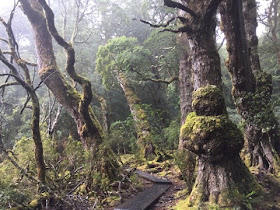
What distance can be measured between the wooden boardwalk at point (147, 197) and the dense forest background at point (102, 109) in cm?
66

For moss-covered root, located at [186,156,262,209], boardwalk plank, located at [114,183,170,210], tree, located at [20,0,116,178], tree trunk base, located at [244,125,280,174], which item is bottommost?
boardwalk plank, located at [114,183,170,210]

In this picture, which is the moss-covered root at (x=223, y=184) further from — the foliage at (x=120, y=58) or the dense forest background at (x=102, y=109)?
the foliage at (x=120, y=58)

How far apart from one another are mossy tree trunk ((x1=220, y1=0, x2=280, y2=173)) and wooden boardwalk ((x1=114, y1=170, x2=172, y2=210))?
2.26 m

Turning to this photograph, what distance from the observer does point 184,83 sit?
25.9ft

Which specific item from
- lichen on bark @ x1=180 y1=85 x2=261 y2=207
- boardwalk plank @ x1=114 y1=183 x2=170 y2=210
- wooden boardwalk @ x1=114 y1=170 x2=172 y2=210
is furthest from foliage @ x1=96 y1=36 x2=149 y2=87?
lichen on bark @ x1=180 y1=85 x2=261 y2=207

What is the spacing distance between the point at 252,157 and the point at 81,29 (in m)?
16.5

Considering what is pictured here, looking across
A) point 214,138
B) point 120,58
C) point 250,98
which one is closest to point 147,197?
point 214,138

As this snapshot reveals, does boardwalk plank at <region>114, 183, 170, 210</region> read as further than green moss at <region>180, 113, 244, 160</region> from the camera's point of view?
Yes

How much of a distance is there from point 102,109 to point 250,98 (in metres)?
9.43

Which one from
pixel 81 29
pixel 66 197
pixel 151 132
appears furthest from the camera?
pixel 81 29

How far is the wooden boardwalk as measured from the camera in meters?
4.59

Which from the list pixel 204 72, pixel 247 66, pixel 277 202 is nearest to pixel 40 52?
pixel 204 72

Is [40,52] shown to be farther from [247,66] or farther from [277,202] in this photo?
[277,202]

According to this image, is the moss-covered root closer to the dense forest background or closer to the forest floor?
the forest floor
